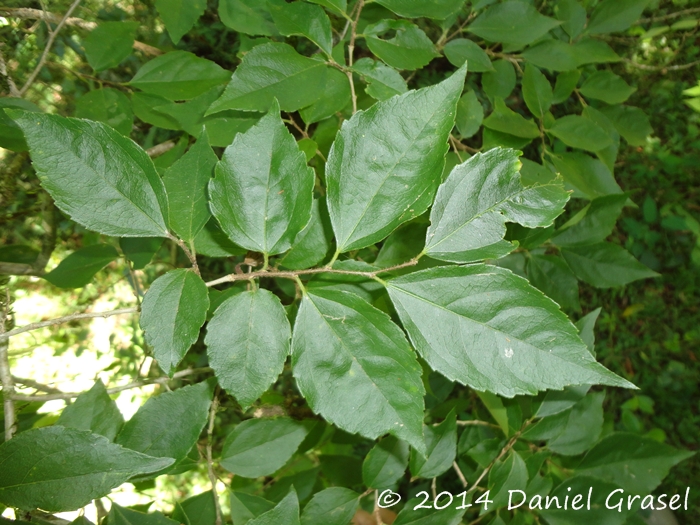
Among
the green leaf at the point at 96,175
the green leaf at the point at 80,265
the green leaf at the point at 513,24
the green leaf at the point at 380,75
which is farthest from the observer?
the green leaf at the point at 513,24

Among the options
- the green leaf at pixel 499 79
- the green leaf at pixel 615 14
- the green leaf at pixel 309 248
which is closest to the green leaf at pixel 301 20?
the green leaf at pixel 309 248

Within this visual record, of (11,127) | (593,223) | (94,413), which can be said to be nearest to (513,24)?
(593,223)

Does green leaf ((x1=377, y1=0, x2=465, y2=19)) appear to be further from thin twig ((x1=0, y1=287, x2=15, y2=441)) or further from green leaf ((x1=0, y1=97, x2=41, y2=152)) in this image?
thin twig ((x1=0, y1=287, x2=15, y2=441))

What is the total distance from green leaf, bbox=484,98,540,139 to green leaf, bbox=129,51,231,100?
2.44ft

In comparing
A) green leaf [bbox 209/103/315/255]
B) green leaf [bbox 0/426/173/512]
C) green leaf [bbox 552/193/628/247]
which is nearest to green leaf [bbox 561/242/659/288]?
green leaf [bbox 552/193/628/247]

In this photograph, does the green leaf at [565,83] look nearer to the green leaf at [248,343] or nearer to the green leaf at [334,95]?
the green leaf at [334,95]

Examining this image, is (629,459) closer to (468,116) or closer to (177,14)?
(468,116)

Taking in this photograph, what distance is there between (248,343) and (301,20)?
0.69 meters

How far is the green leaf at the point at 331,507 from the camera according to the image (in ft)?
3.81

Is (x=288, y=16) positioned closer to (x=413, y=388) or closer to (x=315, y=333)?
(x=315, y=333)

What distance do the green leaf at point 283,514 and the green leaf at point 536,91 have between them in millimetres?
1313

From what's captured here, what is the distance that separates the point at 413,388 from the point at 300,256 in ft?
1.14

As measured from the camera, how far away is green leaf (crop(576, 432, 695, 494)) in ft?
4.55

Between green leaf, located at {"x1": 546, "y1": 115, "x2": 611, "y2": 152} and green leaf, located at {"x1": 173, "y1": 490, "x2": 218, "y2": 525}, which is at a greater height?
green leaf, located at {"x1": 546, "y1": 115, "x2": 611, "y2": 152}
